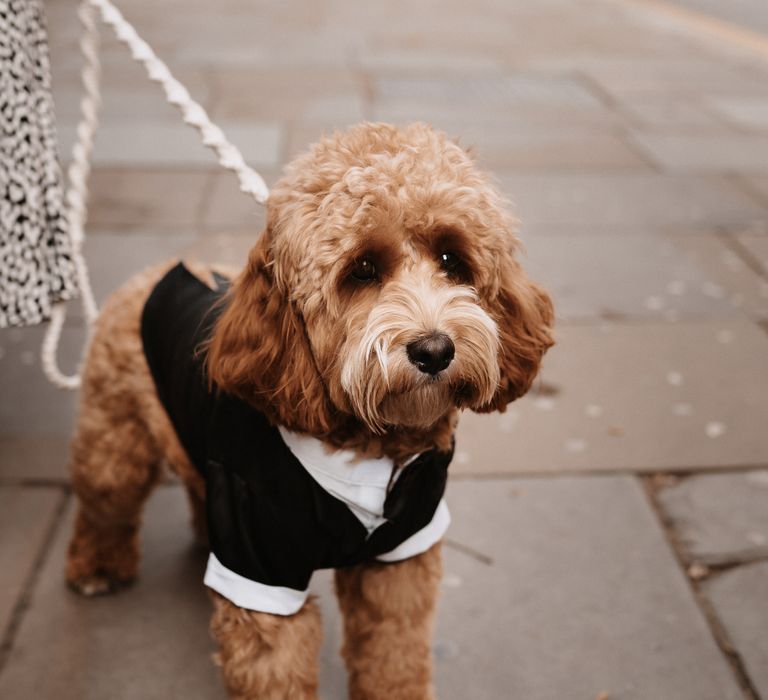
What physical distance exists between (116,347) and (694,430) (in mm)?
2510

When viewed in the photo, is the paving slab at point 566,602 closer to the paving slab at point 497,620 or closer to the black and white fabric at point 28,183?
the paving slab at point 497,620

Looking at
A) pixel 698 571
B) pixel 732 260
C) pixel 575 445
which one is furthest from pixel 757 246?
pixel 698 571

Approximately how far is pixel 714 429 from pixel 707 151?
430 centimetres

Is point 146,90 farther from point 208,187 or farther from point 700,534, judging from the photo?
point 700,534

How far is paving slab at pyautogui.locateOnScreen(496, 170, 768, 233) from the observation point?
608 centimetres

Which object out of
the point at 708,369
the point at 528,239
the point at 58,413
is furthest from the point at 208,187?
the point at 708,369

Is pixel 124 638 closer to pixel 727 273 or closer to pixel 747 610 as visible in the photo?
pixel 747 610

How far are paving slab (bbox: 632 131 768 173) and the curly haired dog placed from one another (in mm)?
5500

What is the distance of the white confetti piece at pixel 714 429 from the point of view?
151 inches

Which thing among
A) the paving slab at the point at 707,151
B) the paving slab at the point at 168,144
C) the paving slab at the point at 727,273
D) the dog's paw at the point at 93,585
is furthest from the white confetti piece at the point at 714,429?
the paving slab at the point at 168,144

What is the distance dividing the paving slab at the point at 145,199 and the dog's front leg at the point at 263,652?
400cm

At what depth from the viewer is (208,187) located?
6504mm

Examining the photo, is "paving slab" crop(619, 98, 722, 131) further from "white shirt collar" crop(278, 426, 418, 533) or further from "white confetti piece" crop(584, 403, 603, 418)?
"white shirt collar" crop(278, 426, 418, 533)

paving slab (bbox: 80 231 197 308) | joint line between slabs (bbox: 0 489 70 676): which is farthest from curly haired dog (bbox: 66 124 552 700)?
paving slab (bbox: 80 231 197 308)
